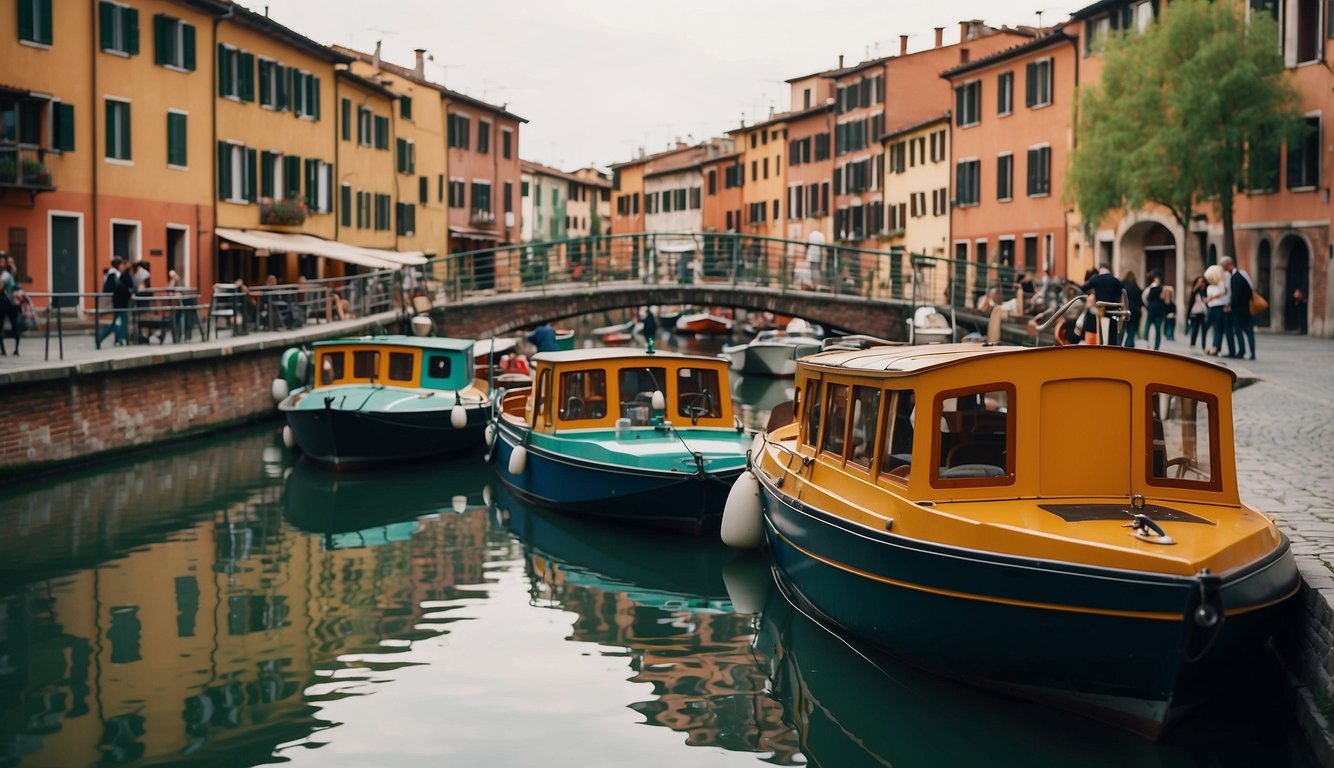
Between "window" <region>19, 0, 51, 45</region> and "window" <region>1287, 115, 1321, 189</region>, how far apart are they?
2343 cm

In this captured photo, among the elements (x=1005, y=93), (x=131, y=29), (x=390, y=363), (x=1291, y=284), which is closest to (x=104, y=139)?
(x=131, y=29)

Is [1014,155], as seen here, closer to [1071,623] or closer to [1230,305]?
[1230,305]

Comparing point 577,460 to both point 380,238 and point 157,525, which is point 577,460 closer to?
point 157,525

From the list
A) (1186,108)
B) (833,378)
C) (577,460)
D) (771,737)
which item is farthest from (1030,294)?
(771,737)

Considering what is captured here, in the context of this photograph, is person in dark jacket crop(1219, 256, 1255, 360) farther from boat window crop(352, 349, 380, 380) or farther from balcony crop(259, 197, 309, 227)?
balcony crop(259, 197, 309, 227)

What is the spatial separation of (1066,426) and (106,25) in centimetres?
2597

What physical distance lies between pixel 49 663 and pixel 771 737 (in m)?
5.03

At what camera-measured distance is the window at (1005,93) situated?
148ft

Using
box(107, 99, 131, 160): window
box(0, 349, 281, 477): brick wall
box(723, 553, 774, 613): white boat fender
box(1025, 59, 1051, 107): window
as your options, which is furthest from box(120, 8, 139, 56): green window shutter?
box(1025, 59, 1051, 107): window

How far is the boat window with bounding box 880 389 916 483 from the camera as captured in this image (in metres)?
9.38

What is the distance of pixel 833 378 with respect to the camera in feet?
36.5

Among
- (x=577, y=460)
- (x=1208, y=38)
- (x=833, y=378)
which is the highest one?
(x=1208, y=38)

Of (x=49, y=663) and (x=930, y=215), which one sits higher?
(x=930, y=215)

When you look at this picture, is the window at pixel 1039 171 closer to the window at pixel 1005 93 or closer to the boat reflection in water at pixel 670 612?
the window at pixel 1005 93
